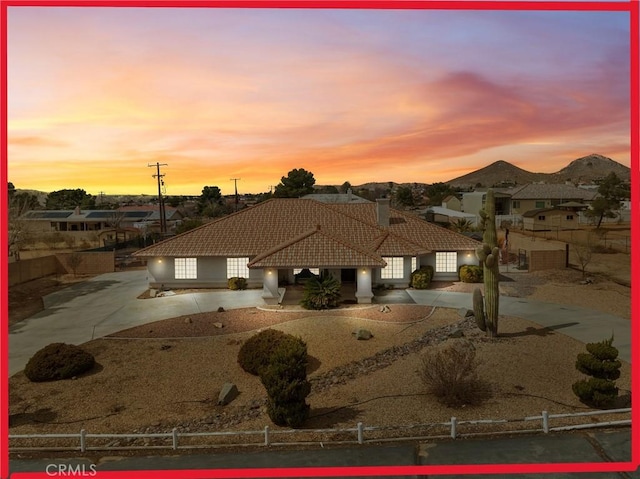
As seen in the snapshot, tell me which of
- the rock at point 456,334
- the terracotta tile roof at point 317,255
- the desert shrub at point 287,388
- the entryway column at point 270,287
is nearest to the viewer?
the desert shrub at point 287,388

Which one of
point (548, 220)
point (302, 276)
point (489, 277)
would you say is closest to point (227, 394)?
point (489, 277)

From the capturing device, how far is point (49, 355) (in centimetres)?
1789

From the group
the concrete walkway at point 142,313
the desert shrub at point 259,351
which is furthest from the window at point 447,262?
the desert shrub at point 259,351

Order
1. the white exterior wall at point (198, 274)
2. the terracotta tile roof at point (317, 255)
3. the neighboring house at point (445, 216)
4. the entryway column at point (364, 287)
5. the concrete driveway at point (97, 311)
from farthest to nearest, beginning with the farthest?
the neighboring house at point (445, 216), the white exterior wall at point (198, 274), the terracotta tile roof at point (317, 255), the entryway column at point (364, 287), the concrete driveway at point (97, 311)

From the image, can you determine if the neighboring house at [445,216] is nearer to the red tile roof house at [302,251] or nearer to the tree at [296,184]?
the red tile roof house at [302,251]

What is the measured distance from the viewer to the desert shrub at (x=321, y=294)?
2592 centimetres

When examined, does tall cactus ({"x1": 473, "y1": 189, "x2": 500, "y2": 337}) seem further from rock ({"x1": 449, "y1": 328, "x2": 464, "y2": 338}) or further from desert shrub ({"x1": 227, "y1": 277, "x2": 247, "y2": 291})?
desert shrub ({"x1": 227, "y1": 277, "x2": 247, "y2": 291})

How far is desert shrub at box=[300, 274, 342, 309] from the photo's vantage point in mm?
25922

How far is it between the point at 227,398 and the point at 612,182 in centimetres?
7838

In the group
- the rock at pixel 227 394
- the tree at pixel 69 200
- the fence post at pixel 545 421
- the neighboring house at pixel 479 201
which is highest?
the tree at pixel 69 200

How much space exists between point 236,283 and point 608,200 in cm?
5850

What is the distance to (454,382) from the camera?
47.0 ft

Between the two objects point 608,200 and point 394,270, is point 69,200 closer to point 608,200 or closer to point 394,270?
point 394,270

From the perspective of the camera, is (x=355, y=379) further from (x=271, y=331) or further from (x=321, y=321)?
(x=321, y=321)
